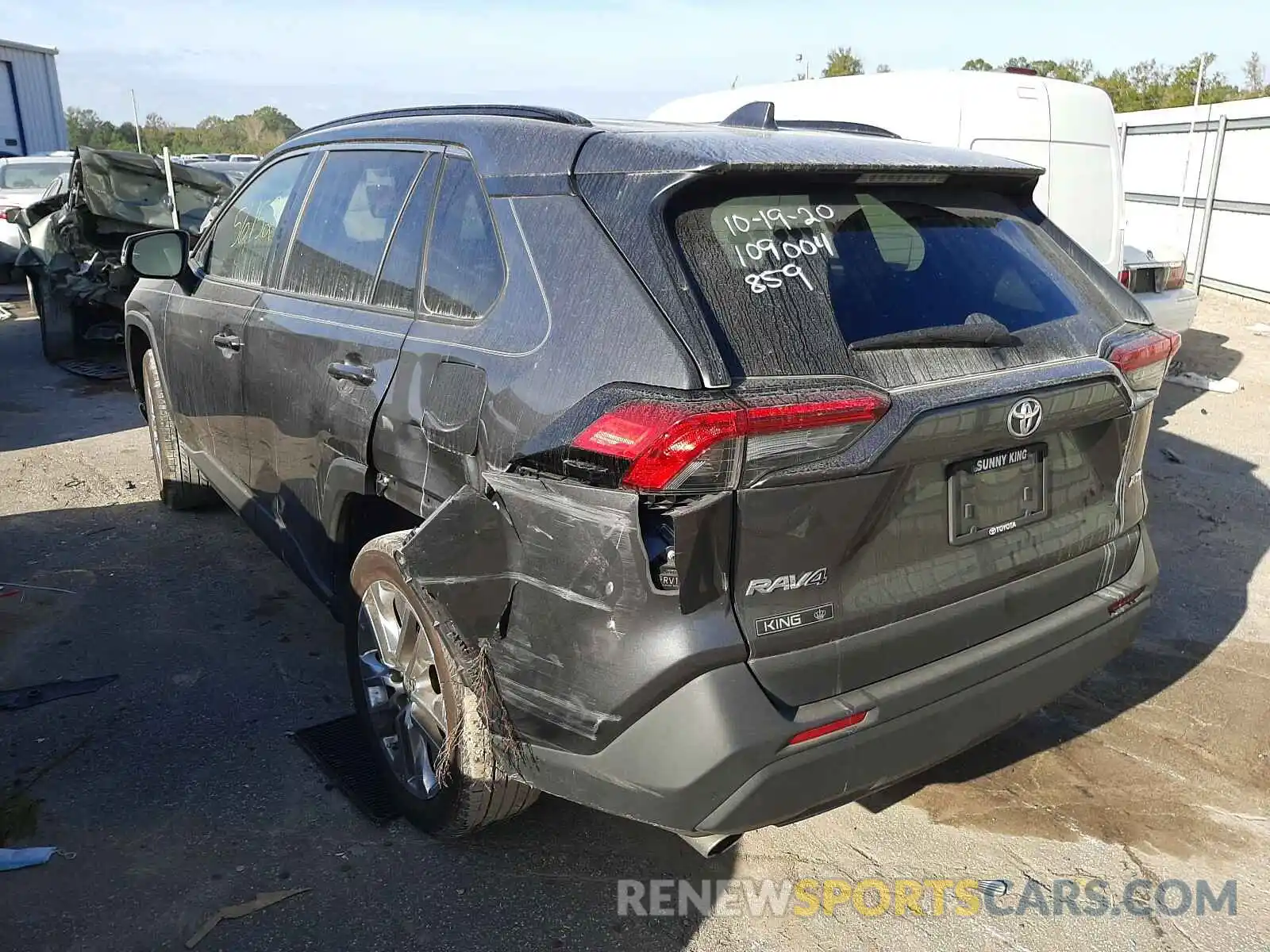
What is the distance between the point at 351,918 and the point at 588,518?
51.0 inches

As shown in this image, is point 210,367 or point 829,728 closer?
point 829,728

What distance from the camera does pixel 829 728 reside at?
2146mm

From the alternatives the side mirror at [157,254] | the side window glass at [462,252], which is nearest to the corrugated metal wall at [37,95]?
the side mirror at [157,254]

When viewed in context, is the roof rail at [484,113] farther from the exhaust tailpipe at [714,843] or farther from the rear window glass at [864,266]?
the exhaust tailpipe at [714,843]

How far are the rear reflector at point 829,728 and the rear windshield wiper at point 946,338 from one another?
30.9 inches

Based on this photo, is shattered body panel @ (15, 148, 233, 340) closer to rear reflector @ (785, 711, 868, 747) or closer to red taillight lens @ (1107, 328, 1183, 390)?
red taillight lens @ (1107, 328, 1183, 390)

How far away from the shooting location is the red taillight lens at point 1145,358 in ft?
8.70

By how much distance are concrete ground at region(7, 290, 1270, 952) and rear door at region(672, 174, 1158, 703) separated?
0.79 metres

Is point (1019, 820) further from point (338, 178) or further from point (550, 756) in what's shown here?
point (338, 178)

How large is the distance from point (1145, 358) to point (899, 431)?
1.02 meters

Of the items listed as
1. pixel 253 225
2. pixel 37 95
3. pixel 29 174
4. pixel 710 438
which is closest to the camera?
pixel 710 438

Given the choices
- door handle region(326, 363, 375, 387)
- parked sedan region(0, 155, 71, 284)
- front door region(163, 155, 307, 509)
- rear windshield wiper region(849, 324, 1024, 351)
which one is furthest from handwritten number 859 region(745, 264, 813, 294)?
parked sedan region(0, 155, 71, 284)

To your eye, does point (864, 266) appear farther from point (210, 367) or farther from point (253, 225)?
point (210, 367)

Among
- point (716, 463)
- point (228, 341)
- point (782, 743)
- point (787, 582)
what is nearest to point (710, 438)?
point (716, 463)
